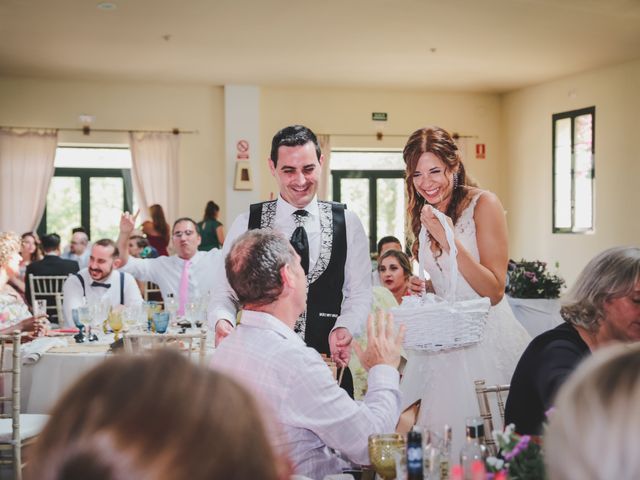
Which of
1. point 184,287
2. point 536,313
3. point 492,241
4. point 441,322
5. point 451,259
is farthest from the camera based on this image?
point 536,313

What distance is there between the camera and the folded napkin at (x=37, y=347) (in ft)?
12.9

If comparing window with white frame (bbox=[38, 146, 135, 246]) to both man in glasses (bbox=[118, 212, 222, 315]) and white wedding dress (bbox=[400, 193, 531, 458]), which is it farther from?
white wedding dress (bbox=[400, 193, 531, 458])

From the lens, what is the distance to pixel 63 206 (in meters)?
10.9

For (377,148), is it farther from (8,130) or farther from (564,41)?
(8,130)

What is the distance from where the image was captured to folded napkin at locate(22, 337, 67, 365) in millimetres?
3928

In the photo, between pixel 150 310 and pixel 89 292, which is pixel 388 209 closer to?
pixel 89 292

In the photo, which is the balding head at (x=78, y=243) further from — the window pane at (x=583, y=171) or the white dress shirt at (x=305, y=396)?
the white dress shirt at (x=305, y=396)

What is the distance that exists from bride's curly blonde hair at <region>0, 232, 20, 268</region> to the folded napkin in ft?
2.64

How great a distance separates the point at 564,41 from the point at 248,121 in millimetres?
4545

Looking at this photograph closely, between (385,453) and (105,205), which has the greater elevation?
(105,205)

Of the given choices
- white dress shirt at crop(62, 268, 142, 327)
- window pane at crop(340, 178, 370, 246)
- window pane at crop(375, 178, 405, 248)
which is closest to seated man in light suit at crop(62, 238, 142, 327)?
Answer: white dress shirt at crop(62, 268, 142, 327)

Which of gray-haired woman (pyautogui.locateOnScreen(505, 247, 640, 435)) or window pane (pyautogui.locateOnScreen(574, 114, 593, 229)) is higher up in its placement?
window pane (pyautogui.locateOnScreen(574, 114, 593, 229))

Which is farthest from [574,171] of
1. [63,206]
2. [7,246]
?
[7,246]

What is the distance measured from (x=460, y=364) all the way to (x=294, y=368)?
92 centimetres
